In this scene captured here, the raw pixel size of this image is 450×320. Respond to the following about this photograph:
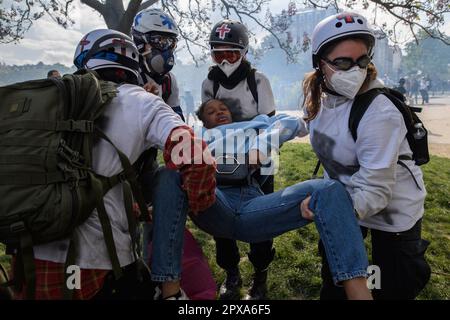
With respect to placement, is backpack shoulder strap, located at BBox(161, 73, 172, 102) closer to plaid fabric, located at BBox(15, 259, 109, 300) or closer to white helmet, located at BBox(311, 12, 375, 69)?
white helmet, located at BBox(311, 12, 375, 69)

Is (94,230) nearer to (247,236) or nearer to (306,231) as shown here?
(247,236)

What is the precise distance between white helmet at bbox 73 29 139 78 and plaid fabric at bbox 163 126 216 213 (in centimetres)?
64

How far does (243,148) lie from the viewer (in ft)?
8.72

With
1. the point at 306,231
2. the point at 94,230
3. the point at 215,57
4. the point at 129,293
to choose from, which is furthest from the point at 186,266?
the point at 306,231

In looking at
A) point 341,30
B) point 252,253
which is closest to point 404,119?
point 341,30

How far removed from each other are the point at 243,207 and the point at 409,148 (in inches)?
44.6

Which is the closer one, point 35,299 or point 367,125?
point 35,299

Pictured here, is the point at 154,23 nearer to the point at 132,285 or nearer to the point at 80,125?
the point at 80,125

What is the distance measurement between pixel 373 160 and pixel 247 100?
1769mm

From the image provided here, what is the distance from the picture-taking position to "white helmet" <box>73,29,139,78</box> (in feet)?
6.49

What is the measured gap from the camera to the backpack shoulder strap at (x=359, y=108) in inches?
80.9

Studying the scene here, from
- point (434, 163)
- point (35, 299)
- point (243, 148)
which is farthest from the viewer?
point (434, 163)

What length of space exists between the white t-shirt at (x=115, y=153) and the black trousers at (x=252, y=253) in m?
1.67

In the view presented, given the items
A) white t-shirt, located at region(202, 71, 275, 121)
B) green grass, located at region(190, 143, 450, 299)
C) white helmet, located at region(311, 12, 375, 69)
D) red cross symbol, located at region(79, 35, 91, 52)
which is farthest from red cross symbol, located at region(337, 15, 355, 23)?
green grass, located at region(190, 143, 450, 299)
